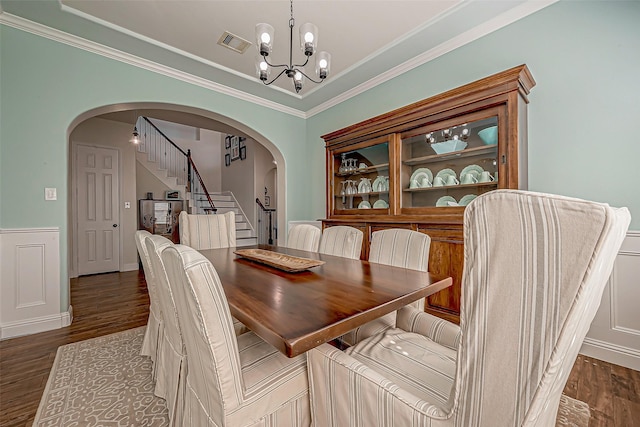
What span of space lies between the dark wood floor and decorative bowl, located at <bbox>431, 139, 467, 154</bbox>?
6.05 ft

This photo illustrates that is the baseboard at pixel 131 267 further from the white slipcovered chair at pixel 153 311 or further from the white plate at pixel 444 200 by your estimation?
the white plate at pixel 444 200

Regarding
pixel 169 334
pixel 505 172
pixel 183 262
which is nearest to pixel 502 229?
pixel 183 262

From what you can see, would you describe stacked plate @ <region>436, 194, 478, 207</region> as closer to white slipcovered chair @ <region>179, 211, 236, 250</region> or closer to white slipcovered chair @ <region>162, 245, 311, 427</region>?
white slipcovered chair @ <region>162, 245, 311, 427</region>

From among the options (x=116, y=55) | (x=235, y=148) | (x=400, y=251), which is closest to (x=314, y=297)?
(x=400, y=251)

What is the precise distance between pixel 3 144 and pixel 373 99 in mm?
3734

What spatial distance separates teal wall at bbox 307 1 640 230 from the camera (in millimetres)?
1774

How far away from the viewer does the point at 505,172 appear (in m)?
2.00

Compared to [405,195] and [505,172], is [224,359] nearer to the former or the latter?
[505,172]

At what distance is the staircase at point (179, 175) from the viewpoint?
6039 mm

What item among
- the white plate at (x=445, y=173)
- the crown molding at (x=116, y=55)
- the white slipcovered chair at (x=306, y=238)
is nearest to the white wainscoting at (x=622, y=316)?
the white plate at (x=445, y=173)

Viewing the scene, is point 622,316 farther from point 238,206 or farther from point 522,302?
point 238,206

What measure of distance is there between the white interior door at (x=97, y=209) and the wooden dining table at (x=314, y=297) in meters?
4.45

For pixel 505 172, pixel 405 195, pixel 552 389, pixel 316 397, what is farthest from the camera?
pixel 405 195

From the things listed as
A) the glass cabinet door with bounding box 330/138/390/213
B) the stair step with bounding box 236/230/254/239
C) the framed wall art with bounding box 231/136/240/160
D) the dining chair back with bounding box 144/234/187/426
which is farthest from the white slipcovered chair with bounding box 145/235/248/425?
the framed wall art with bounding box 231/136/240/160
